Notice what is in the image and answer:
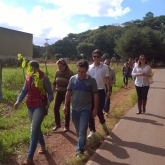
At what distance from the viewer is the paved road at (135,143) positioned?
5281 mm

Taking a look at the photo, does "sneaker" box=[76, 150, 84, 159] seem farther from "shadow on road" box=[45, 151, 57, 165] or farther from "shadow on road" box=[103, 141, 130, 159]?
"shadow on road" box=[103, 141, 130, 159]

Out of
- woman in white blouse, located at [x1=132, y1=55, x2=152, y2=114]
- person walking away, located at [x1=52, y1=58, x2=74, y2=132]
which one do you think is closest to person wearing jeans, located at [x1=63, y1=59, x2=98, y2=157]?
person walking away, located at [x1=52, y1=58, x2=74, y2=132]

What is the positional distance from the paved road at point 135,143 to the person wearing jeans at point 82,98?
0.47m

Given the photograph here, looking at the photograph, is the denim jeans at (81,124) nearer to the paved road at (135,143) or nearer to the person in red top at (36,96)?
the paved road at (135,143)

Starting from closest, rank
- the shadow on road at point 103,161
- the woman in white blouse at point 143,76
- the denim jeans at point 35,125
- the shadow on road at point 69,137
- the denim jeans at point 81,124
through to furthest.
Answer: the denim jeans at point 35,125, the shadow on road at point 103,161, the denim jeans at point 81,124, the shadow on road at point 69,137, the woman in white blouse at point 143,76

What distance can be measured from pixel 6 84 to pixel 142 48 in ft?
144

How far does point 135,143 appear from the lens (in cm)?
630

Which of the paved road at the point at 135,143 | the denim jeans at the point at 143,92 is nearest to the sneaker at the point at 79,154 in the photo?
the paved road at the point at 135,143

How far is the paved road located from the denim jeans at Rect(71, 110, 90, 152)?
33cm

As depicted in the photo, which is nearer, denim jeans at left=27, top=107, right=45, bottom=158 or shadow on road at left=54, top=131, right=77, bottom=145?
denim jeans at left=27, top=107, right=45, bottom=158

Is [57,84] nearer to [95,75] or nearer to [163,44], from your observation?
[95,75]

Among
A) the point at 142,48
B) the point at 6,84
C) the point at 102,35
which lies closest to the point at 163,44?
the point at 142,48

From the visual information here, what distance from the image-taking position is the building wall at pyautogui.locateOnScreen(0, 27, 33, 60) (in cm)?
4334

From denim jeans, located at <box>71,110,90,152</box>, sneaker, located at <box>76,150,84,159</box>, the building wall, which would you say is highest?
the building wall
